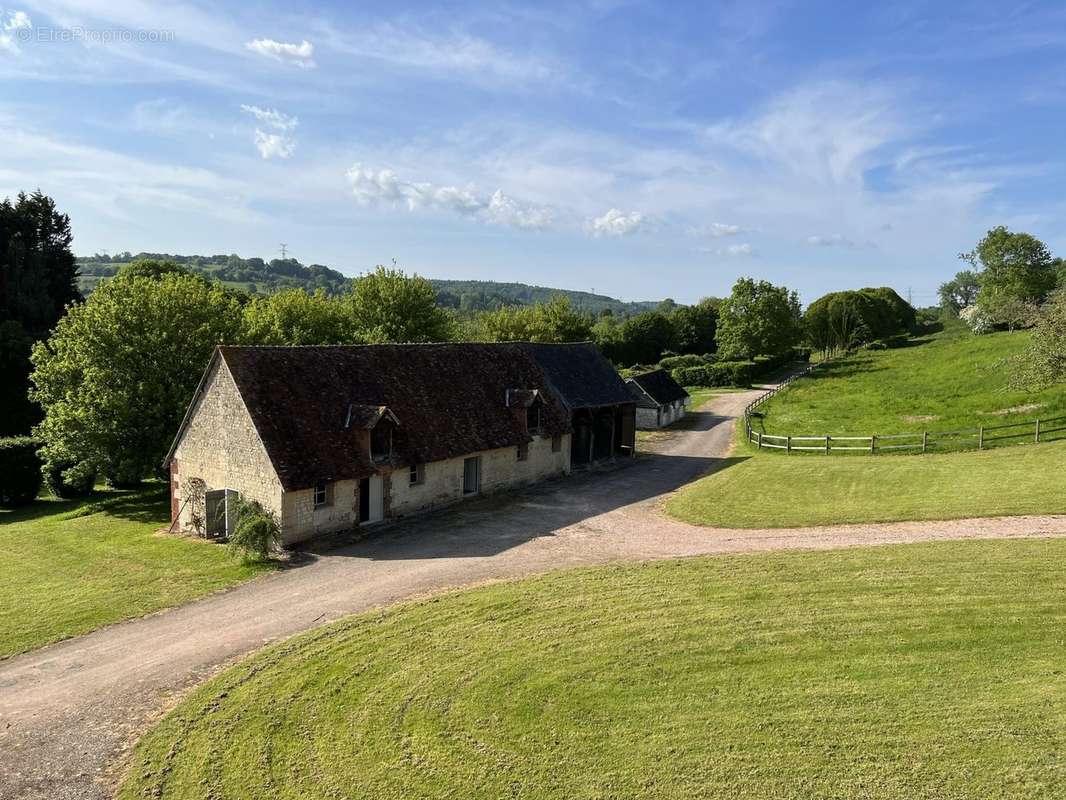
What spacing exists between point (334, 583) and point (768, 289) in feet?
229

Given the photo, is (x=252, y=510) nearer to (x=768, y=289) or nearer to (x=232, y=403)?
(x=232, y=403)

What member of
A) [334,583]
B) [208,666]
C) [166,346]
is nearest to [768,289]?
[166,346]

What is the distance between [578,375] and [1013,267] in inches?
2531

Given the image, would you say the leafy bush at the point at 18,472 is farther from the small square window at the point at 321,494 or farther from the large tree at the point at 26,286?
the small square window at the point at 321,494

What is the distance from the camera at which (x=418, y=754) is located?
37.4ft

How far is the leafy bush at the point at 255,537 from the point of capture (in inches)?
858

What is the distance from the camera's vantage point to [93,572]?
71.3 feet

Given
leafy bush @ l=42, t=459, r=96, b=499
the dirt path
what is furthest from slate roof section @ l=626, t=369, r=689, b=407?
leafy bush @ l=42, t=459, r=96, b=499

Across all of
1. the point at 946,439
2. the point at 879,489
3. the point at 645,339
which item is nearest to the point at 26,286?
the point at 879,489

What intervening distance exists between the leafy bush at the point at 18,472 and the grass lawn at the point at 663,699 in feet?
91.2

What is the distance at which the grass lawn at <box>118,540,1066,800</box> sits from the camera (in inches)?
417

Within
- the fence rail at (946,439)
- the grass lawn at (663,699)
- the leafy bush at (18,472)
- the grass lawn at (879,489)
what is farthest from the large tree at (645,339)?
the grass lawn at (663,699)

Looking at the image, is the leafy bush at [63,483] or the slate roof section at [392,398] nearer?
the slate roof section at [392,398]

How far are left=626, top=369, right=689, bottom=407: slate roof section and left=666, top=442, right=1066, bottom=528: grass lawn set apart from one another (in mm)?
17915
